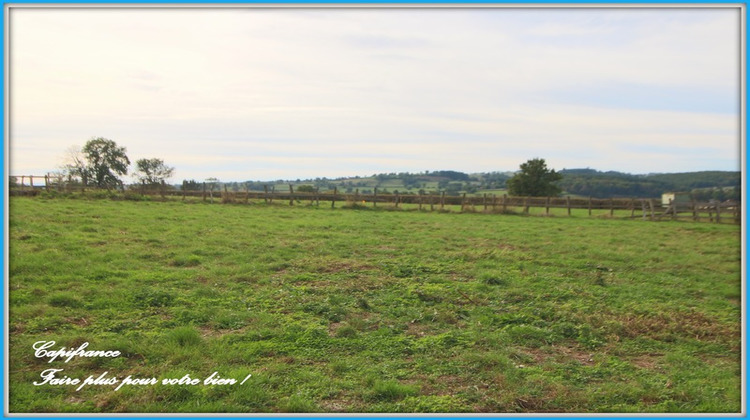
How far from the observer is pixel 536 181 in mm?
59031

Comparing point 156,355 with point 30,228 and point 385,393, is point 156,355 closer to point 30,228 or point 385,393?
point 385,393

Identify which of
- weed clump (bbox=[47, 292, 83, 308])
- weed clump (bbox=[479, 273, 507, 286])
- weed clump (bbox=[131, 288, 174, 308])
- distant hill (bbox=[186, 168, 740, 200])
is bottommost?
weed clump (bbox=[479, 273, 507, 286])

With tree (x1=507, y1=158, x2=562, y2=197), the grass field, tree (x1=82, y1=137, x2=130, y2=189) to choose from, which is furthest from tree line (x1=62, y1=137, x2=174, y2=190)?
tree (x1=507, y1=158, x2=562, y2=197)

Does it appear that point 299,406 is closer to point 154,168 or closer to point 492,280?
point 492,280

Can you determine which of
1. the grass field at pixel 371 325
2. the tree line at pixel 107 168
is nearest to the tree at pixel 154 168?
the tree line at pixel 107 168

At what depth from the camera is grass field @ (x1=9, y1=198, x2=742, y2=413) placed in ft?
15.7

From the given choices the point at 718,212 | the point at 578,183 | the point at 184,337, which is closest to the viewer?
the point at 184,337

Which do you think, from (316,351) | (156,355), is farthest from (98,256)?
(316,351)

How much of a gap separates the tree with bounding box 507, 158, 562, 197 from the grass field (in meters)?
46.4

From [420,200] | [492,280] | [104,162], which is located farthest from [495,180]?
[492,280]

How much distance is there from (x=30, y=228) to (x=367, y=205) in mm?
20970

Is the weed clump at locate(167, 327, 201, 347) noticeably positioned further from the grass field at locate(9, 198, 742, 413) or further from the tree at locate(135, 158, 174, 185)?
the tree at locate(135, 158, 174, 185)

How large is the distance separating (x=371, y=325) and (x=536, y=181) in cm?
5603

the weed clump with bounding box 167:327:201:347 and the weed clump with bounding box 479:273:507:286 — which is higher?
the weed clump with bounding box 167:327:201:347
